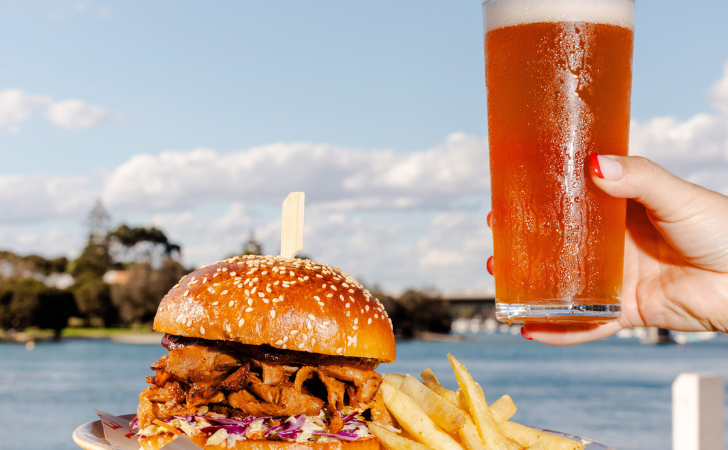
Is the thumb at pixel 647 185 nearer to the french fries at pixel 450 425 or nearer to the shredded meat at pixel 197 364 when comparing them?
the french fries at pixel 450 425

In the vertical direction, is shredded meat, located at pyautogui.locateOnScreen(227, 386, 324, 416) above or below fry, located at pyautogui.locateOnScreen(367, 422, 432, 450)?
above

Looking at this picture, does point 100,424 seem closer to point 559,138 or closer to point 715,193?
point 559,138

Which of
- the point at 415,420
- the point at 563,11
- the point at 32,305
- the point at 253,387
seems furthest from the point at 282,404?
the point at 32,305

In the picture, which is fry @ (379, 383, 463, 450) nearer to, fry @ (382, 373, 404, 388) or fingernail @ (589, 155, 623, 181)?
fry @ (382, 373, 404, 388)

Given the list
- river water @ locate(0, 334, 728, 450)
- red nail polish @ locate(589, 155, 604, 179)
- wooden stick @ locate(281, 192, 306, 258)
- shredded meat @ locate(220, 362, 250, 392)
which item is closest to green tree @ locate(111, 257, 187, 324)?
river water @ locate(0, 334, 728, 450)

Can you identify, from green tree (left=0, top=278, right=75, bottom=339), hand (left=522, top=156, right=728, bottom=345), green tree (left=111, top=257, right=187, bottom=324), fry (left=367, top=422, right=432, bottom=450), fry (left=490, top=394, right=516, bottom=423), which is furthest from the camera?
green tree (left=0, top=278, right=75, bottom=339)
